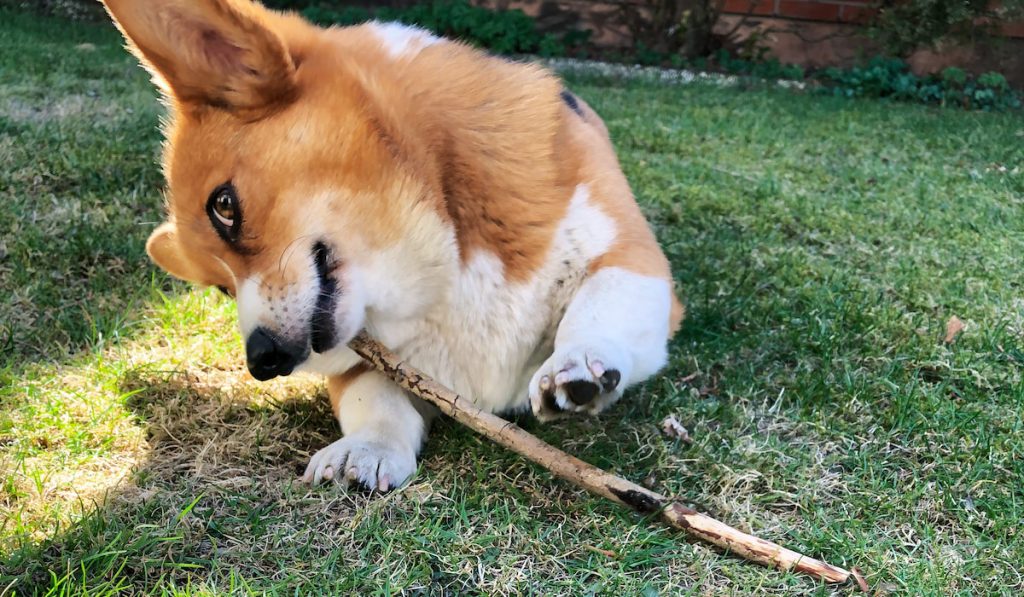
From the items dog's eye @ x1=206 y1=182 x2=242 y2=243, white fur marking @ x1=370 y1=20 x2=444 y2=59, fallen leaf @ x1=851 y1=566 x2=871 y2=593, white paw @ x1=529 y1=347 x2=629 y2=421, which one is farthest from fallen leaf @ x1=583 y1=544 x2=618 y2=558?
white fur marking @ x1=370 y1=20 x2=444 y2=59

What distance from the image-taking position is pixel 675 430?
1971mm

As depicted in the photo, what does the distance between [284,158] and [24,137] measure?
8.19 ft

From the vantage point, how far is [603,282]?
195 centimetres

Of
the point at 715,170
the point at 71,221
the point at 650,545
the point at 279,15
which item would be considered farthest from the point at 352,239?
the point at 715,170

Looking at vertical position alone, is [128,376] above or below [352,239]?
below

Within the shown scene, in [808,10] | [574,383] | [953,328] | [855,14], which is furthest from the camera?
[808,10]

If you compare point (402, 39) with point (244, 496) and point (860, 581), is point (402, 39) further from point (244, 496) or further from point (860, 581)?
point (860, 581)

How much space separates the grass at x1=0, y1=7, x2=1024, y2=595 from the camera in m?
1.48

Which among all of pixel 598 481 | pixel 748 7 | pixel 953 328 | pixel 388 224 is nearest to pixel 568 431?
pixel 598 481

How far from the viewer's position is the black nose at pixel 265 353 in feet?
5.60

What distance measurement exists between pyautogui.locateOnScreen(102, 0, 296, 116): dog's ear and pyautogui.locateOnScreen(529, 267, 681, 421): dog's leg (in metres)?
0.84

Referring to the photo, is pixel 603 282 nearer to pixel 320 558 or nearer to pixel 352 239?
pixel 352 239

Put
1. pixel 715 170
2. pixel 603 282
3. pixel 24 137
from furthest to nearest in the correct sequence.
Answer: pixel 715 170, pixel 24 137, pixel 603 282

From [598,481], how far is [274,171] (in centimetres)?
96
